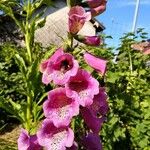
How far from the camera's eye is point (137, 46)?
199 centimetres

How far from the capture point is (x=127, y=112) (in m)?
4.70

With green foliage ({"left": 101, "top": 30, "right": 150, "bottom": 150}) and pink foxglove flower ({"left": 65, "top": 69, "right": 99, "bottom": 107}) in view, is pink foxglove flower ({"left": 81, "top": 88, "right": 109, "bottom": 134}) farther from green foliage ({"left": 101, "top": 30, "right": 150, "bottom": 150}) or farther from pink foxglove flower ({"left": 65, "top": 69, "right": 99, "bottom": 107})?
green foliage ({"left": 101, "top": 30, "right": 150, "bottom": 150})

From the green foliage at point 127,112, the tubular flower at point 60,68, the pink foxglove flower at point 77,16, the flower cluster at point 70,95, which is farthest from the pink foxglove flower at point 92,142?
the green foliage at point 127,112

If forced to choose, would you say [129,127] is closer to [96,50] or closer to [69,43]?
[96,50]

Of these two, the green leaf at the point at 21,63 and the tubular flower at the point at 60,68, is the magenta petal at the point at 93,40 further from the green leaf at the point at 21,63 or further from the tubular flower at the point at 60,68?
the green leaf at the point at 21,63

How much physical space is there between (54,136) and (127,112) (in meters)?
2.92

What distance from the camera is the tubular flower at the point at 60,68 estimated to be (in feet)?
5.80

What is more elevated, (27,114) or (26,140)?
(26,140)

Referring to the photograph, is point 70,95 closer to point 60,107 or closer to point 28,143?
point 60,107

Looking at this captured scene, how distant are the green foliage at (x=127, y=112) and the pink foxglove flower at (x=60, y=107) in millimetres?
2581

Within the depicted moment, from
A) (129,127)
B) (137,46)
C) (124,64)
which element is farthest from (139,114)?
(137,46)

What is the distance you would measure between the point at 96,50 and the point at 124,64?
34cm

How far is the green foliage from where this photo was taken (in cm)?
453

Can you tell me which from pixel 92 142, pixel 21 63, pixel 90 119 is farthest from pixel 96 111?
pixel 21 63
